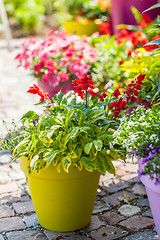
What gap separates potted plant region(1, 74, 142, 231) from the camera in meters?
1.92

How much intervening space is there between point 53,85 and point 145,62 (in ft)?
3.06

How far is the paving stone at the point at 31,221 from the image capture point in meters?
2.19

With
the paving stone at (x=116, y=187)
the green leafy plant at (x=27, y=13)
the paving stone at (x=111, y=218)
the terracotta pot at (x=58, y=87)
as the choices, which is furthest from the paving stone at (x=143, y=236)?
the green leafy plant at (x=27, y=13)

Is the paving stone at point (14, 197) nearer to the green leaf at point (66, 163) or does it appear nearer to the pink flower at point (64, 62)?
the green leaf at point (66, 163)

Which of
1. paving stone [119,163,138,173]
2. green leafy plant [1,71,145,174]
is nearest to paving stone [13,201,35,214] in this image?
green leafy plant [1,71,145,174]

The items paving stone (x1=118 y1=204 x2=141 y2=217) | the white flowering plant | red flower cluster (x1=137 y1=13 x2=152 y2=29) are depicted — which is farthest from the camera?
red flower cluster (x1=137 y1=13 x2=152 y2=29)

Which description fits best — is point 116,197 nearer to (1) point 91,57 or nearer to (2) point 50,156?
(2) point 50,156

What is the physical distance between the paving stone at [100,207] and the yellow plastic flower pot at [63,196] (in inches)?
6.8

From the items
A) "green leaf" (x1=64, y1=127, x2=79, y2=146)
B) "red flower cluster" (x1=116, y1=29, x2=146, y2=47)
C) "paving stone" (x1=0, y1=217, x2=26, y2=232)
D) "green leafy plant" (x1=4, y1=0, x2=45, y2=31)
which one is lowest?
"paving stone" (x1=0, y1=217, x2=26, y2=232)

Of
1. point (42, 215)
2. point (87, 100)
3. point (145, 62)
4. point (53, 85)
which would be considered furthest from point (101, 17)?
point (42, 215)

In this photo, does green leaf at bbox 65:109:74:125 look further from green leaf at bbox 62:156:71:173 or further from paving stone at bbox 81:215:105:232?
paving stone at bbox 81:215:105:232

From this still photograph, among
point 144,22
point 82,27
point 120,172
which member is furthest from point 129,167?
point 82,27

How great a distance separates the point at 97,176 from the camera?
208cm

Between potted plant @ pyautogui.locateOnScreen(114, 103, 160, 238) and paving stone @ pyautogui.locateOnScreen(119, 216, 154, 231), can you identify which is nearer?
potted plant @ pyautogui.locateOnScreen(114, 103, 160, 238)
